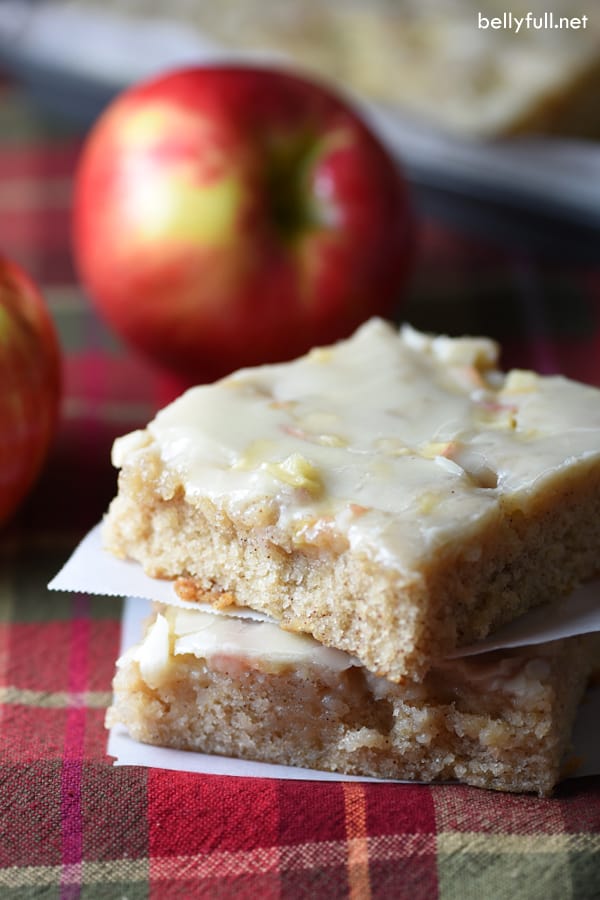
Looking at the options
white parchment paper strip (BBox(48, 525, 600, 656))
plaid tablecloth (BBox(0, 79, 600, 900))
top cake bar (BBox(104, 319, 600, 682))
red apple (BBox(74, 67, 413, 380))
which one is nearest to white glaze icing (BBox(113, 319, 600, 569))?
top cake bar (BBox(104, 319, 600, 682))

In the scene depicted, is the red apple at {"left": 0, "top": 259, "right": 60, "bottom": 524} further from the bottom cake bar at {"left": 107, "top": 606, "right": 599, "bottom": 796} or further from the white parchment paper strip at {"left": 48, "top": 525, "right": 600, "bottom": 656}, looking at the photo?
the bottom cake bar at {"left": 107, "top": 606, "right": 599, "bottom": 796}

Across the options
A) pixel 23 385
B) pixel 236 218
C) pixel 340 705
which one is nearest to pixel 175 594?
pixel 340 705

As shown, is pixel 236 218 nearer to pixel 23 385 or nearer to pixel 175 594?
pixel 23 385

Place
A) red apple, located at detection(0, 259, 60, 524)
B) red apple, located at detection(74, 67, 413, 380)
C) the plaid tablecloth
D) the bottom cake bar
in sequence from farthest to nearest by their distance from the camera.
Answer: red apple, located at detection(74, 67, 413, 380) < red apple, located at detection(0, 259, 60, 524) < the bottom cake bar < the plaid tablecloth

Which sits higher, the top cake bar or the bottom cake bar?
the top cake bar

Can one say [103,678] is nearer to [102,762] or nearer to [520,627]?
[102,762]

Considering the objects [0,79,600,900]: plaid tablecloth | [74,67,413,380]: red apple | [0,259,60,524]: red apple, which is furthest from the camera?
[74,67,413,380]: red apple

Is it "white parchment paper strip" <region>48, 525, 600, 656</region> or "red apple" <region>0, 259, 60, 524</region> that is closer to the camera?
"white parchment paper strip" <region>48, 525, 600, 656</region>
